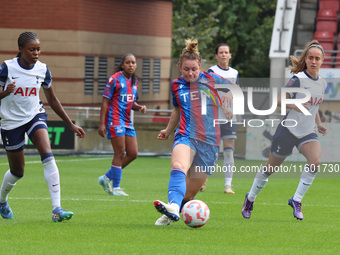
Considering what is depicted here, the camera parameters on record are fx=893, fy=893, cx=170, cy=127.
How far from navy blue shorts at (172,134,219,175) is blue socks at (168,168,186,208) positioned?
1.16ft

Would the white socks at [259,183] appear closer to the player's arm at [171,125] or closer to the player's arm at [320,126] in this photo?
the player's arm at [320,126]

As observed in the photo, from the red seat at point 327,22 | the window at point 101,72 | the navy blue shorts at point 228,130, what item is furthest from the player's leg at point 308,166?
the red seat at point 327,22

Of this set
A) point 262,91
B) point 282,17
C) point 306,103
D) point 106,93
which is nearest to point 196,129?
point 306,103

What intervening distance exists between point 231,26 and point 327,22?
39.7ft

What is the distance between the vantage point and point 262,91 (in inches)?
1025

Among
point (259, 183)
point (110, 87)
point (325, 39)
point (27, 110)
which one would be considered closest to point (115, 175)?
point (110, 87)

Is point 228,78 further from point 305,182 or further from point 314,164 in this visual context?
point 314,164

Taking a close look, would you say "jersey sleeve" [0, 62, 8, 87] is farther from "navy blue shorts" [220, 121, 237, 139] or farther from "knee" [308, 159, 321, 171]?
"navy blue shorts" [220, 121, 237, 139]

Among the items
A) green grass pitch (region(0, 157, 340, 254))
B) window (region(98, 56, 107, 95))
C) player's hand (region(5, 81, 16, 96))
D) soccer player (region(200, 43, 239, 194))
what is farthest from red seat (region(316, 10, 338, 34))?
player's hand (region(5, 81, 16, 96))

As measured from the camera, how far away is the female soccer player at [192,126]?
923 centimetres

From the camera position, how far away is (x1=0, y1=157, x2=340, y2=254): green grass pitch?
794 centimetres

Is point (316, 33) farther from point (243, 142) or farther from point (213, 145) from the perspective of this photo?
point (213, 145)

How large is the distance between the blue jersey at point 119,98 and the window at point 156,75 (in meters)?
20.2

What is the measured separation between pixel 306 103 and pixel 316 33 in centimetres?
2232
